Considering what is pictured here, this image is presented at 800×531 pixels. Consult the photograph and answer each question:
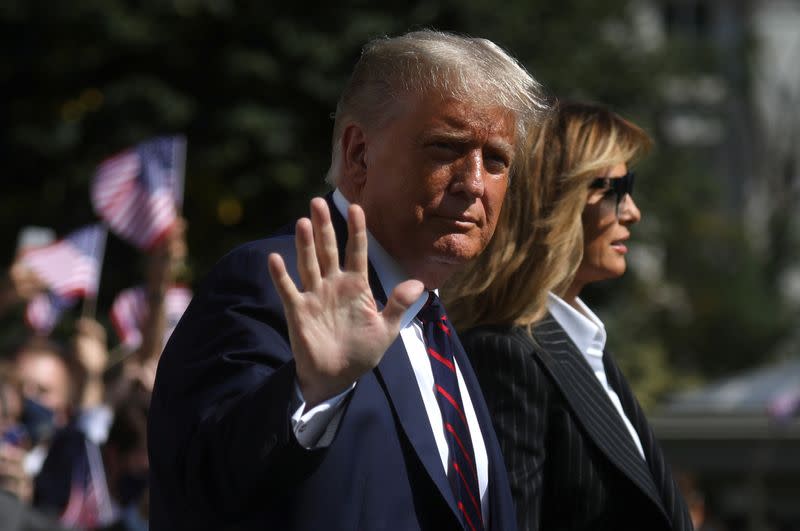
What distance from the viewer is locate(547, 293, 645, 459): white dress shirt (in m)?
3.58

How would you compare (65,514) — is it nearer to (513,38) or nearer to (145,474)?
(145,474)

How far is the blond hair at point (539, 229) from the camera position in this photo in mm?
3506

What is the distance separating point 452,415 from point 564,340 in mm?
909

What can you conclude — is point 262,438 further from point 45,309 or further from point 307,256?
point 45,309

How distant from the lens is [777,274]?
35.9 metres

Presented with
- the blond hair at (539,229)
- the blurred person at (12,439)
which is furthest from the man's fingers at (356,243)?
the blurred person at (12,439)

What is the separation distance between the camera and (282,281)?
213 centimetres

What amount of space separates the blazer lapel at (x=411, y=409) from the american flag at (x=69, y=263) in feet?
23.3

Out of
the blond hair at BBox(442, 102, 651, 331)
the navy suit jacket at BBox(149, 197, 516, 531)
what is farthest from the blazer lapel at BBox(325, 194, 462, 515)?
the blond hair at BBox(442, 102, 651, 331)

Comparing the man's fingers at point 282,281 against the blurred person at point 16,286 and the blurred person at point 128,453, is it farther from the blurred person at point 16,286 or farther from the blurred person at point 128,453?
the blurred person at point 16,286

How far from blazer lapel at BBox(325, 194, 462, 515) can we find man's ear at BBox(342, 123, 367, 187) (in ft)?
0.56

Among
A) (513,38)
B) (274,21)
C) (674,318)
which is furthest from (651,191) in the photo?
(674,318)

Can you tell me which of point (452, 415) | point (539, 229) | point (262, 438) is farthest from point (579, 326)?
point (262, 438)

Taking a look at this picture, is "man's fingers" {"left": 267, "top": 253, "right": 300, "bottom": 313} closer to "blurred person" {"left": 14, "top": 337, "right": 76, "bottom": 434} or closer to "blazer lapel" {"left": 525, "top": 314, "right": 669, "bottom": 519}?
"blazer lapel" {"left": 525, "top": 314, "right": 669, "bottom": 519}
